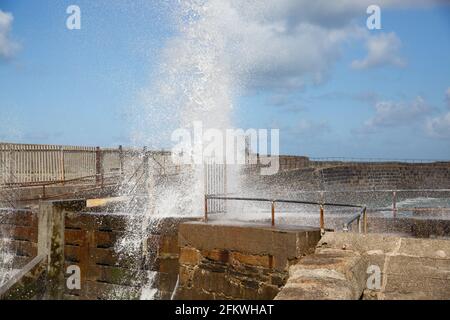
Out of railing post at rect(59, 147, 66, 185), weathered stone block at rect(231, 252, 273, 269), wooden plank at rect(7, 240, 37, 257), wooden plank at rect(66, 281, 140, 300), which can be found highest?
railing post at rect(59, 147, 66, 185)

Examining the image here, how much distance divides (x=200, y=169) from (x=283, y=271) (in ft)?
22.8

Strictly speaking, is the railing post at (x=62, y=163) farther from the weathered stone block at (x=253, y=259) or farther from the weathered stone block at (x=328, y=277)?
the weathered stone block at (x=328, y=277)

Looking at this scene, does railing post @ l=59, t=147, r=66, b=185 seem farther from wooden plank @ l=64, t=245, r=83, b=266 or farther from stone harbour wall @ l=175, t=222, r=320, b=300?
stone harbour wall @ l=175, t=222, r=320, b=300

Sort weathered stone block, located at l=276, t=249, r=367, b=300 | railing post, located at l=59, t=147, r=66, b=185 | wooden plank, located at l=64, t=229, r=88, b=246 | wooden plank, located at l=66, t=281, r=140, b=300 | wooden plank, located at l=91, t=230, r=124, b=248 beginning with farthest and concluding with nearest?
railing post, located at l=59, t=147, r=66, b=185
wooden plank, located at l=64, t=229, r=88, b=246
wooden plank, located at l=91, t=230, r=124, b=248
wooden plank, located at l=66, t=281, r=140, b=300
weathered stone block, located at l=276, t=249, r=367, b=300

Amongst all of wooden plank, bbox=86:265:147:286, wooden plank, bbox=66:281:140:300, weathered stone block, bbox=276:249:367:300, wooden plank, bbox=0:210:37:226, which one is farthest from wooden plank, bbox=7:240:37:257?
weathered stone block, bbox=276:249:367:300

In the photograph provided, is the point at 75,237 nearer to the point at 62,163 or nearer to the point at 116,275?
the point at 116,275

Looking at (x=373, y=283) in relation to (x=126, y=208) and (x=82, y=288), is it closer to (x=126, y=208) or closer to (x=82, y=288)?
(x=82, y=288)

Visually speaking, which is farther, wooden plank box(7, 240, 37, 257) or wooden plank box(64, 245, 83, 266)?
wooden plank box(7, 240, 37, 257)

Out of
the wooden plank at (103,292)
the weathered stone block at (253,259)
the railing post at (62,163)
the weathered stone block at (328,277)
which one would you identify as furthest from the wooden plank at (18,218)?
the railing post at (62,163)

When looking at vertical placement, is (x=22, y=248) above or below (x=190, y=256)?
below

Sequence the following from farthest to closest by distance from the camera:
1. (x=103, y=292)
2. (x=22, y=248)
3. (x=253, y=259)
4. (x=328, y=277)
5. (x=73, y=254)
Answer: (x=22, y=248), (x=73, y=254), (x=103, y=292), (x=253, y=259), (x=328, y=277)

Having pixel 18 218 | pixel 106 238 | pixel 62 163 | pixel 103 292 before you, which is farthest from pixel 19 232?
pixel 62 163

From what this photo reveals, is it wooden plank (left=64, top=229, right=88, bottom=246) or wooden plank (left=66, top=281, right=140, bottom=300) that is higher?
wooden plank (left=64, top=229, right=88, bottom=246)

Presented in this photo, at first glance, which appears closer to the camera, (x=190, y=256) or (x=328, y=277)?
(x=328, y=277)
